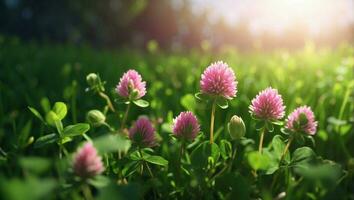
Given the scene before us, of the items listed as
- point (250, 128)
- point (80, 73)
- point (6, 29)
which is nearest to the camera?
point (250, 128)

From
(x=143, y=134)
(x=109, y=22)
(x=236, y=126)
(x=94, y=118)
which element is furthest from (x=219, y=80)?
(x=109, y=22)

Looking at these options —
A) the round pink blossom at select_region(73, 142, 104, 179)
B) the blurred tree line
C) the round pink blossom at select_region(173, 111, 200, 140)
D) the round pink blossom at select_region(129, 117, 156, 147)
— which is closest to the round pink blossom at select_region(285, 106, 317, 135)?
the round pink blossom at select_region(173, 111, 200, 140)

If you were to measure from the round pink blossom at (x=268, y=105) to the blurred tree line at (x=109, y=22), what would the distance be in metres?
11.9

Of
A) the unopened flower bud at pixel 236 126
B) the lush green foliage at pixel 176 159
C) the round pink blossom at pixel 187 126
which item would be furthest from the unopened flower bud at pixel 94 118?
the unopened flower bud at pixel 236 126

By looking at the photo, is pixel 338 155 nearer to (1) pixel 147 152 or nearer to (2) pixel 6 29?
(1) pixel 147 152

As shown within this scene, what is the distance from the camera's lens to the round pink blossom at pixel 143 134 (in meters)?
1.12

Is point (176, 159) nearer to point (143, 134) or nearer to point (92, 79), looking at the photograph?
point (143, 134)

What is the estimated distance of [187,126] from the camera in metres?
1.05

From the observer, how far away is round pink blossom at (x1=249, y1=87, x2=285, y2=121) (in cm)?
106

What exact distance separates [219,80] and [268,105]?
142 millimetres

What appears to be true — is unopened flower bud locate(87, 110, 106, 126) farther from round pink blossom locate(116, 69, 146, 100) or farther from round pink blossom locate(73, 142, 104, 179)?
round pink blossom locate(73, 142, 104, 179)

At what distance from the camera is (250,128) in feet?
5.45

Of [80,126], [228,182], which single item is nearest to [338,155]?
[228,182]

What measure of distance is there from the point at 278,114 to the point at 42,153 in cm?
105
